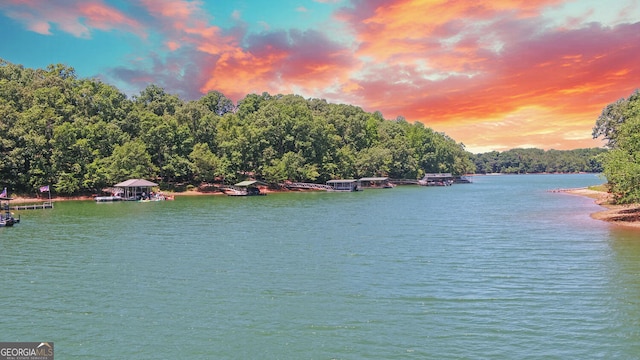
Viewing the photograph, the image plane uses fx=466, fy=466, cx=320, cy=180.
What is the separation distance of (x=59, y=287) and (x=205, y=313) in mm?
10666

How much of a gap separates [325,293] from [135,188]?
80.3 m

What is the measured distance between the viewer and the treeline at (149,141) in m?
92.2

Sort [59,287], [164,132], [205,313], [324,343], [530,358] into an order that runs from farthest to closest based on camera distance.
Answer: [164,132] < [59,287] < [205,313] < [324,343] < [530,358]

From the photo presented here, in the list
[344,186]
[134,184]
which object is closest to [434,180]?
[344,186]

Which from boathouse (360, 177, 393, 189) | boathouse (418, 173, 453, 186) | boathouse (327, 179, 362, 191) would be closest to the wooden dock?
boathouse (327, 179, 362, 191)

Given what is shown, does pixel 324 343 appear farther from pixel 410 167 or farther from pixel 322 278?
pixel 410 167

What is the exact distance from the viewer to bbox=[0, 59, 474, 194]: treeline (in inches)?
3629

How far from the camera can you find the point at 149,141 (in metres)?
110

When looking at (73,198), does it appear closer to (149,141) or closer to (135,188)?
(135,188)

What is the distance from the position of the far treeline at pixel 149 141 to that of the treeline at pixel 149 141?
9.6 inches

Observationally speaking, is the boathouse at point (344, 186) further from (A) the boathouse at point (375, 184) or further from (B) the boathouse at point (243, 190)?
(B) the boathouse at point (243, 190)

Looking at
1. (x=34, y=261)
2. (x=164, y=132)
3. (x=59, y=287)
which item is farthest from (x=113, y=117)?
(x=59, y=287)

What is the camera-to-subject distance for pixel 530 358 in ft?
57.4

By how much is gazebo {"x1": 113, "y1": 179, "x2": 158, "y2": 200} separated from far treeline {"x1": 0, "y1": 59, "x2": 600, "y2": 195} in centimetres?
430
